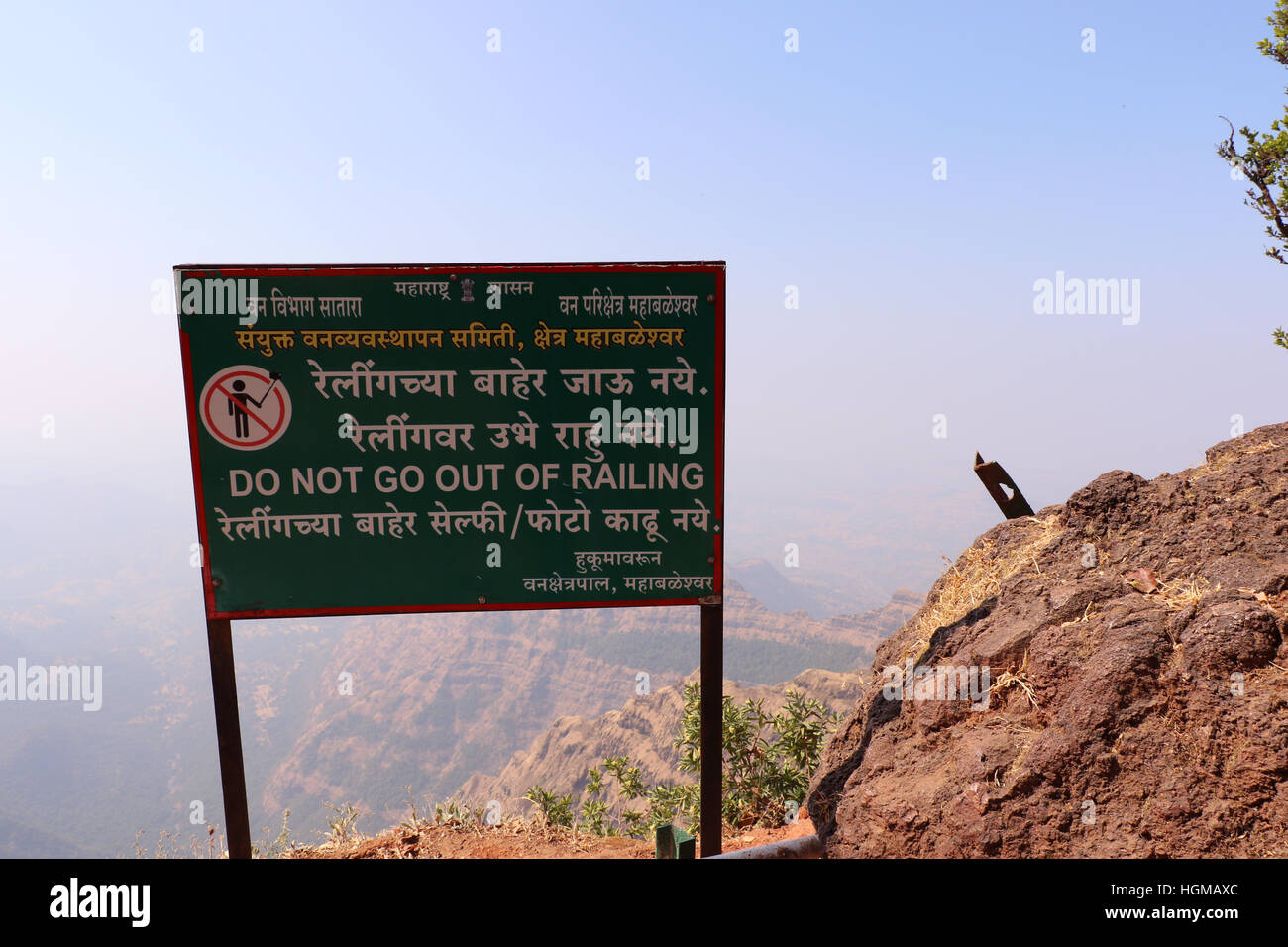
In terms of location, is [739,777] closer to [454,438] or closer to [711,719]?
[711,719]

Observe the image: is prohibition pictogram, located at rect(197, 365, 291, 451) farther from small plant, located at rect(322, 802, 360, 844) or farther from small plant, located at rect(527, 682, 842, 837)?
small plant, located at rect(527, 682, 842, 837)

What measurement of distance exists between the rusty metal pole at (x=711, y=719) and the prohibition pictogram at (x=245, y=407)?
305cm

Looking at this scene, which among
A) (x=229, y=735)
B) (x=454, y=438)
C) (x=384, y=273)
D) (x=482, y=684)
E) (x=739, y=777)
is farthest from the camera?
(x=482, y=684)

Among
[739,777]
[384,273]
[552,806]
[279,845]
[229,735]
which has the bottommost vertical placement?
[279,845]

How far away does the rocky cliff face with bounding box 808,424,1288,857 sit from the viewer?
3.69 metres

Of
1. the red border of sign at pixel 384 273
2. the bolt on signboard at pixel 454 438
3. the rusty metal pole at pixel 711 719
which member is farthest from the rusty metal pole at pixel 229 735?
the rusty metal pole at pixel 711 719

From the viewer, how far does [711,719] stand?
5.14m

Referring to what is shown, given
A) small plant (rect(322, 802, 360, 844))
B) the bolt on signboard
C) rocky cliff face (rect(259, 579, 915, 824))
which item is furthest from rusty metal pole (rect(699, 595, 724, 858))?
rocky cliff face (rect(259, 579, 915, 824))

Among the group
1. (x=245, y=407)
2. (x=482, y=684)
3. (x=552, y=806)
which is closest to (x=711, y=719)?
(x=552, y=806)

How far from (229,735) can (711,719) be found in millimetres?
3279

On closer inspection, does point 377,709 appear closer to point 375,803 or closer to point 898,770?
point 375,803

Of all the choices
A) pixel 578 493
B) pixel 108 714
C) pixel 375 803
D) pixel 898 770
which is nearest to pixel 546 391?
pixel 578 493

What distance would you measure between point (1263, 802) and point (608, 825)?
4.98m

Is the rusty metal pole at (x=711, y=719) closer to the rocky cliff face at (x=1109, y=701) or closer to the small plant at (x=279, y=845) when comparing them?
the rocky cliff face at (x=1109, y=701)
